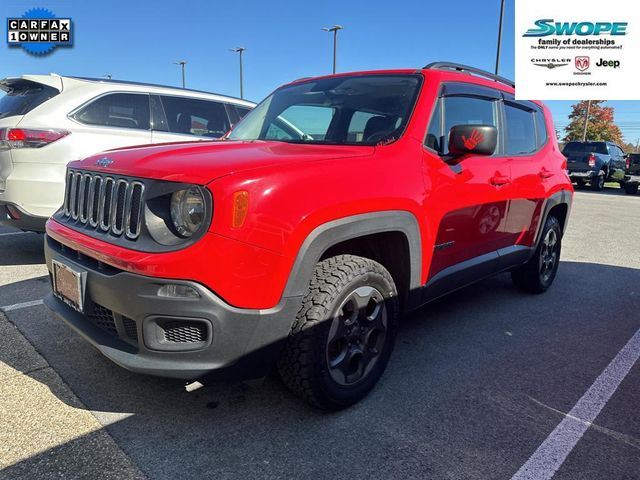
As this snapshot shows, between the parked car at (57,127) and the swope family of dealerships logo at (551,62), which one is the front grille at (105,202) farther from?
the swope family of dealerships logo at (551,62)

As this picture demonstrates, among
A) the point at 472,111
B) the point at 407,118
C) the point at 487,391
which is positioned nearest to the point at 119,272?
the point at 407,118

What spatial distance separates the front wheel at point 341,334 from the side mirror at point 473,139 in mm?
910

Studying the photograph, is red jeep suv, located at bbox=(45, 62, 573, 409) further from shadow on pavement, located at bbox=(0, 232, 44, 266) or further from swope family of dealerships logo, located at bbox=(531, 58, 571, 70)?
swope family of dealerships logo, located at bbox=(531, 58, 571, 70)

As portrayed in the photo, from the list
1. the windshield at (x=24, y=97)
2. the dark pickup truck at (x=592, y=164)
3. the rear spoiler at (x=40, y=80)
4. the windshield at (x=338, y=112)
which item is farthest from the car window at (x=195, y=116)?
the dark pickup truck at (x=592, y=164)

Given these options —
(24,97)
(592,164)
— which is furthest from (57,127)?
(592,164)

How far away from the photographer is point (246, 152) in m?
2.47

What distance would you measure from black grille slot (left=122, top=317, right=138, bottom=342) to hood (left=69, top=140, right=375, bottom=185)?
64cm

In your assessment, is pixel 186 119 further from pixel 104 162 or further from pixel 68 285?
pixel 68 285

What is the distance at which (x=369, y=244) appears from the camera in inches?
109

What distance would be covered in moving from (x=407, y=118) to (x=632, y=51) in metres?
6.64

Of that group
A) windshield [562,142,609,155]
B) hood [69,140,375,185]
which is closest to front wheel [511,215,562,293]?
hood [69,140,375,185]

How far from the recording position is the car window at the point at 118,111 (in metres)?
5.06

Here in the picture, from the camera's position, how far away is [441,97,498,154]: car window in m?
3.17

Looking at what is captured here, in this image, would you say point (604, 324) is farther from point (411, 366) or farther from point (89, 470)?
point (89, 470)
